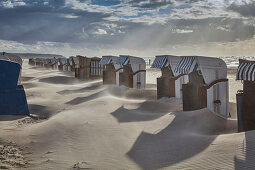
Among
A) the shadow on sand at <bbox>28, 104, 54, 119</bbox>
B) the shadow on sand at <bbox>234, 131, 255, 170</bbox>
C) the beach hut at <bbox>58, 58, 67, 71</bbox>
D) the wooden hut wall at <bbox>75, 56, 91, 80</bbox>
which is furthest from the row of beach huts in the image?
the beach hut at <bbox>58, 58, 67, 71</bbox>

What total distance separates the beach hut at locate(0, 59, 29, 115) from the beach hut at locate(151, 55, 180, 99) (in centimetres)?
952

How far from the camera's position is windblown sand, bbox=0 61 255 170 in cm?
702

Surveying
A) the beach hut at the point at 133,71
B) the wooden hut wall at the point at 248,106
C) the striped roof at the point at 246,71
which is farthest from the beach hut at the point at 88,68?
the wooden hut wall at the point at 248,106

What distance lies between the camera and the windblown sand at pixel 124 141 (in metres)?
7.02

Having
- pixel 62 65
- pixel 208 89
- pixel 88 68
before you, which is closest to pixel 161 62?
pixel 208 89

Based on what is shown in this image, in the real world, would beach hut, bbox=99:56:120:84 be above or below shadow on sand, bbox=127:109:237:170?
above

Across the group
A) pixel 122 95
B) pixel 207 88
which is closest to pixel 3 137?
pixel 207 88

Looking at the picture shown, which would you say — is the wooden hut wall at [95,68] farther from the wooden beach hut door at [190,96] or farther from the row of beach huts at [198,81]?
the wooden beach hut door at [190,96]

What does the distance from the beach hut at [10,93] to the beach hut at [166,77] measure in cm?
952

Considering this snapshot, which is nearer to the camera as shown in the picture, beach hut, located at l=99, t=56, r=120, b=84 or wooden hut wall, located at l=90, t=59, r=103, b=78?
beach hut, located at l=99, t=56, r=120, b=84

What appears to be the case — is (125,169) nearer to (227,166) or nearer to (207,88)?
(227,166)

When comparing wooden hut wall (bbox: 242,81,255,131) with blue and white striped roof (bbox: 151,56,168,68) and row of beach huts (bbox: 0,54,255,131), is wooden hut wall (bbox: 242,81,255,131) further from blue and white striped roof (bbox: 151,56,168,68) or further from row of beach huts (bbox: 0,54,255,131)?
blue and white striped roof (bbox: 151,56,168,68)

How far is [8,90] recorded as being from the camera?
13.3 meters

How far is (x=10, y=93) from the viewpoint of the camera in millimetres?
13336
